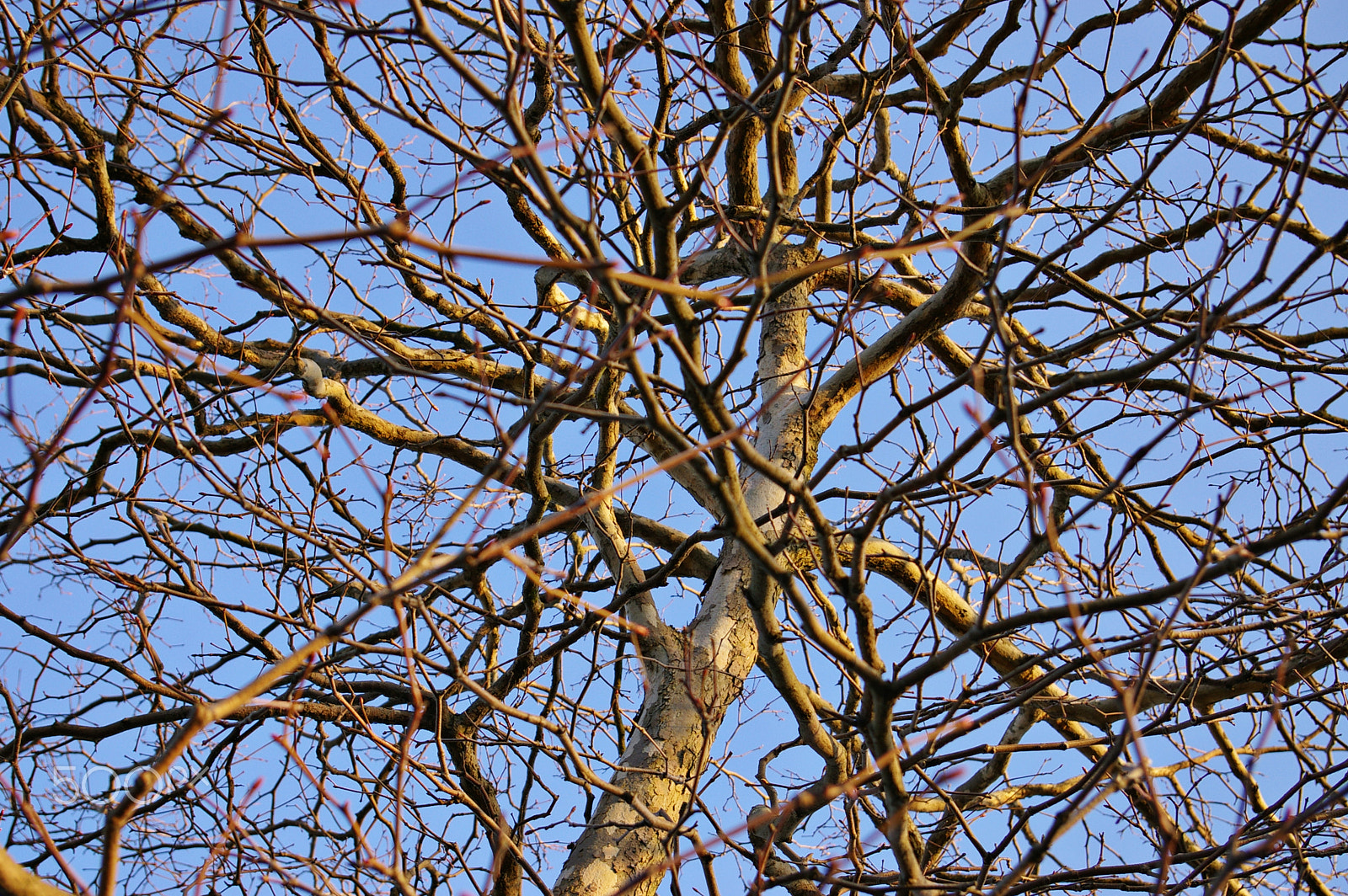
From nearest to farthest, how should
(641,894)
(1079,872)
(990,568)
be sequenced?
(1079,872) < (641,894) < (990,568)

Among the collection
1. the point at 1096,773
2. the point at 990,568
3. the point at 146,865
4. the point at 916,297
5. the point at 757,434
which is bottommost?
the point at 1096,773

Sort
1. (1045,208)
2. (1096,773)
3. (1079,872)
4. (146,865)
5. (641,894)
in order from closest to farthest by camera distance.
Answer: (1096,773)
(1079,872)
(641,894)
(146,865)
(1045,208)

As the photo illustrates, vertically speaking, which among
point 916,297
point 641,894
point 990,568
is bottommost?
point 641,894

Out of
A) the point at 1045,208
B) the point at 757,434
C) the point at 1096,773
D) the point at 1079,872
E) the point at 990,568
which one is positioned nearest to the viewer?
the point at 1096,773

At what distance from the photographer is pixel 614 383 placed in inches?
111

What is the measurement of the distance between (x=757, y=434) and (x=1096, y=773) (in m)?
2.29

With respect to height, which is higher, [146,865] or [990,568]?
[990,568]

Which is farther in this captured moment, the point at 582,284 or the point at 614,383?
the point at 582,284

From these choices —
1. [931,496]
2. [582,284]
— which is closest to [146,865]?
[582,284]

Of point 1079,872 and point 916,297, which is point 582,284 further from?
point 1079,872

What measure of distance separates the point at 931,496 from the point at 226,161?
8.02ft

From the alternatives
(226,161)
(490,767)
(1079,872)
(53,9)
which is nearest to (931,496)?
(1079,872)

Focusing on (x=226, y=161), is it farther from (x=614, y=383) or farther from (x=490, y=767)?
(x=490, y=767)

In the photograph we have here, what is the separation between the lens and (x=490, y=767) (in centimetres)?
325
